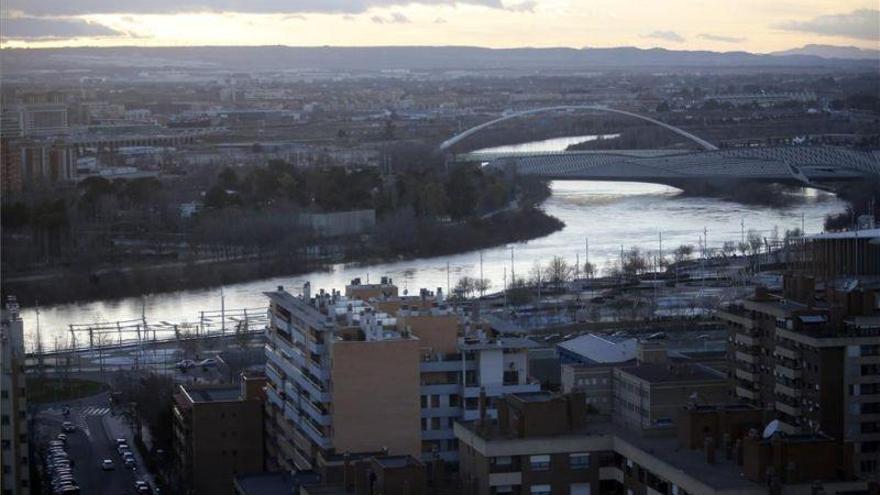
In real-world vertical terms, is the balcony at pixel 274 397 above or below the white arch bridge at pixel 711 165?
above

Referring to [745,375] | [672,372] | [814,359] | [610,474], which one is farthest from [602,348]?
[610,474]

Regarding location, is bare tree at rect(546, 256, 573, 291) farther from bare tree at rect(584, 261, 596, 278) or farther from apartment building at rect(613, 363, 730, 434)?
apartment building at rect(613, 363, 730, 434)

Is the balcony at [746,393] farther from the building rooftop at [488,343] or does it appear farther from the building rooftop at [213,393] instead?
the building rooftop at [213,393]

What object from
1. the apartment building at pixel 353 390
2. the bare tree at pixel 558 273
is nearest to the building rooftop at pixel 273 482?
the apartment building at pixel 353 390

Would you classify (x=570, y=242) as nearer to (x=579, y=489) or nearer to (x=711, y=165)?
(x=711, y=165)

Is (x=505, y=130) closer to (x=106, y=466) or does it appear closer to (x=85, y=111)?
(x=85, y=111)

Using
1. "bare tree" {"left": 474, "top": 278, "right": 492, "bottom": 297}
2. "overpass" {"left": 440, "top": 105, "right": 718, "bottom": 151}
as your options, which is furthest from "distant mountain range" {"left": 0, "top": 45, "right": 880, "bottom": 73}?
"bare tree" {"left": 474, "top": 278, "right": 492, "bottom": 297}
